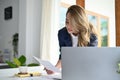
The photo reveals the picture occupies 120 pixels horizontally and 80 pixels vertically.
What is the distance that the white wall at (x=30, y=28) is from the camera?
415 cm

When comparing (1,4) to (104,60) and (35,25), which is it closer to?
(35,25)

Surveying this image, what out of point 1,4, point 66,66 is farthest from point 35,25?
point 66,66

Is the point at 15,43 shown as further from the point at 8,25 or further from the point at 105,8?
the point at 105,8

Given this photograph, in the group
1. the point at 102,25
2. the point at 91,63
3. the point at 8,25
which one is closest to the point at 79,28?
the point at 91,63

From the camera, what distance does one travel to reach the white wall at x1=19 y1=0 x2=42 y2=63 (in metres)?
4.15

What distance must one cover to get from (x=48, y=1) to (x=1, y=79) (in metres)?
2.77

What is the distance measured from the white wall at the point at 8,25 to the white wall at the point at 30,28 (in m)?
0.55

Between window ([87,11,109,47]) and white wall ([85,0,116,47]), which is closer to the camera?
white wall ([85,0,116,47])

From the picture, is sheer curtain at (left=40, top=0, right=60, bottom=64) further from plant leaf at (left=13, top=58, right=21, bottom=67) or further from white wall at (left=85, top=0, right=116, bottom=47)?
plant leaf at (left=13, top=58, right=21, bottom=67)

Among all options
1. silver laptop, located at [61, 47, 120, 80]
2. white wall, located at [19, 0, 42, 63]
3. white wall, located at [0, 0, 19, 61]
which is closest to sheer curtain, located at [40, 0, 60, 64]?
white wall, located at [19, 0, 42, 63]

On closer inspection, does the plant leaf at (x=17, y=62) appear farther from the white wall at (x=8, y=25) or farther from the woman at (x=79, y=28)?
the white wall at (x=8, y=25)

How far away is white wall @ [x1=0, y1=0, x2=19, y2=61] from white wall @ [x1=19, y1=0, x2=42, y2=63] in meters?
0.55

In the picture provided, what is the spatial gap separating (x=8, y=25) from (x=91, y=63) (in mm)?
4318

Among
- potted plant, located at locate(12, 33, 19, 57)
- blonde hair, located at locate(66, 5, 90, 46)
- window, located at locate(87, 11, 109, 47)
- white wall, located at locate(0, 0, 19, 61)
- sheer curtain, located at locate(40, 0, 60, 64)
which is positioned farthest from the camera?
window, located at locate(87, 11, 109, 47)
